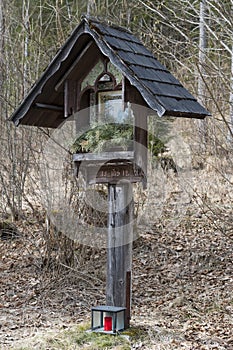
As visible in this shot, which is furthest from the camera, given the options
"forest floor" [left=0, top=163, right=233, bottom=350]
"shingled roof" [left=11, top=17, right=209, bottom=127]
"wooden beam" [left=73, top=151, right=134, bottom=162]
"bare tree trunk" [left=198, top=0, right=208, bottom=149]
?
"bare tree trunk" [left=198, top=0, right=208, bottom=149]

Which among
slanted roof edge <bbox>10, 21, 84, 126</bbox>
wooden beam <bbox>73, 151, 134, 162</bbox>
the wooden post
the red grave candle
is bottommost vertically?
the red grave candle

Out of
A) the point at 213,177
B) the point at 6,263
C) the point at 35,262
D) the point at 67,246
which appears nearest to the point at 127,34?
the point at 67,246

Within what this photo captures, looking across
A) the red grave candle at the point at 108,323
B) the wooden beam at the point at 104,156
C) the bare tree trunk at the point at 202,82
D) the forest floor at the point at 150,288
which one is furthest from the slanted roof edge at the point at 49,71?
the bare tree trunk at the point at 202,82

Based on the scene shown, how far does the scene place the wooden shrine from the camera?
19.1 ft

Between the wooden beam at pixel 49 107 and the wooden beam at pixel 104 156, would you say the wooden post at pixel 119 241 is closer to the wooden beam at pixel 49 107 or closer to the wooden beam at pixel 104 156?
the wooden beam at pixel 104 156

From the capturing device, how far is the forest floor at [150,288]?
20.8 feet

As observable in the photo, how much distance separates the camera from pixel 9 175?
9883 millimetres

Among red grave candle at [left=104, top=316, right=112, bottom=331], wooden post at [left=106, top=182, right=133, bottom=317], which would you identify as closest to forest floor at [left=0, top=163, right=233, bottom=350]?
red grave candle at [left=104, top=316, right=112, bottom=331]

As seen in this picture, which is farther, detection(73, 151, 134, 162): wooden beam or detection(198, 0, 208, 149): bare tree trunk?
detection(198, 0, 208, 149): bare tree trunk

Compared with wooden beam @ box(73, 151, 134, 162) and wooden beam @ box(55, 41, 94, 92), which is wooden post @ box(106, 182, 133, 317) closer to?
wooden beam @ box(73, 151, 134, 162)

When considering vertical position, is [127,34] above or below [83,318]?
above

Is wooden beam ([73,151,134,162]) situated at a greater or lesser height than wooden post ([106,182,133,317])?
greater

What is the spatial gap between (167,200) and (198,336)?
4670 millimetres

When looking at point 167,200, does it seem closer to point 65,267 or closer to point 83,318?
point 65,267
